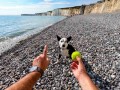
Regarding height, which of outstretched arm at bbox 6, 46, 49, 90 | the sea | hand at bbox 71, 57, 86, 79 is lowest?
the sea

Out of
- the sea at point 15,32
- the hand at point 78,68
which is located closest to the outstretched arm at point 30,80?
the hand at point 78,68

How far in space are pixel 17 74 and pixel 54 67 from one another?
4.94 feet

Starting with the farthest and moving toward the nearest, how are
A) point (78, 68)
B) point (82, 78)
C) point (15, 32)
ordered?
point (15, 32)
point (78, 68)
point (82, 78)

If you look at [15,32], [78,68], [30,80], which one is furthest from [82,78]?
[15,32]

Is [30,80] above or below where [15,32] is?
above

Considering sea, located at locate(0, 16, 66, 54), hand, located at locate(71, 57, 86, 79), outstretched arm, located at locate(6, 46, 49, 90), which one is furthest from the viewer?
sea, located at locate(0, 16, 66, 54)

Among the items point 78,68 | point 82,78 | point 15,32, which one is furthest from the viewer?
point 15,32

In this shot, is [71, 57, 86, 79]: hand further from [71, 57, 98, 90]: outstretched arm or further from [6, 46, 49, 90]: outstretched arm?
[6, 46, 49, 90]: outstretched arm

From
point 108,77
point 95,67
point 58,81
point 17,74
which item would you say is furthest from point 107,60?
point 17,74

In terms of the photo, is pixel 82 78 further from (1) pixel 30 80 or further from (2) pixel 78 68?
(1) pixel 30 80

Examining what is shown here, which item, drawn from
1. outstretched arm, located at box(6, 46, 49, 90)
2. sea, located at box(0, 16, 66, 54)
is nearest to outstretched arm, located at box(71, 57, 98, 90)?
outstretched arm, located at box(6, 46, 49, 90)

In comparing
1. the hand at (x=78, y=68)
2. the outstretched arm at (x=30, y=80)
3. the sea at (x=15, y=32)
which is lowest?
the sea at (x=15, y=32)

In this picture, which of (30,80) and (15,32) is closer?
(30,80)

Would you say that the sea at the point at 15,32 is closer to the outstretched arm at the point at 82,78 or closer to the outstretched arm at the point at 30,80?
the outstretched arm at the point at 30,80
